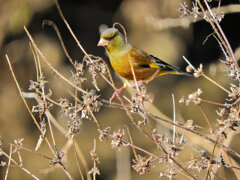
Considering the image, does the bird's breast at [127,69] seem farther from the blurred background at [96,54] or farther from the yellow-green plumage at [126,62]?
the blurred background at [96,54]

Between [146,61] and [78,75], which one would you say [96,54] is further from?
[78,75]

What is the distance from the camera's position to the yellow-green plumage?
115 inches

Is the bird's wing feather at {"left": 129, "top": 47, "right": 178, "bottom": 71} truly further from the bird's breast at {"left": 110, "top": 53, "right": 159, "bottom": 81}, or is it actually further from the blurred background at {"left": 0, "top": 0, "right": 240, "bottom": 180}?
the blurred background at {"left": 0, "top": 0, "right": 240, "bottom": 180}

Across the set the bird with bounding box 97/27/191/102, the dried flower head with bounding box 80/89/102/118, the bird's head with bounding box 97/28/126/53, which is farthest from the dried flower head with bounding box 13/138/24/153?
the bird's head with bounding box 97/28/126/53

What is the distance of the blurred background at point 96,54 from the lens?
20.9 ft

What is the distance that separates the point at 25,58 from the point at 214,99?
3506 millimetres

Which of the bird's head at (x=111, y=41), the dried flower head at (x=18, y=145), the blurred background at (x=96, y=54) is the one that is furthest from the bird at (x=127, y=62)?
the blurred background at (x=96, y=54)

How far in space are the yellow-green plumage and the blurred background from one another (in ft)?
9.59

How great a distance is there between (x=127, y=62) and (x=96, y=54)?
391cm

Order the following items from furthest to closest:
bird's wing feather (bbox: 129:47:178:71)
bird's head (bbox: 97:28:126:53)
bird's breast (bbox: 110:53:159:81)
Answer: bird's wing feather (bbox: 129:47:178:71) → bird's head (bbox: 97:28:126:53) → bird's breast (bbox: 110:53:159:81)

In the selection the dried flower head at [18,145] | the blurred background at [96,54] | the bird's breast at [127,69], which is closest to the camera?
the dried flower head at [18,145]

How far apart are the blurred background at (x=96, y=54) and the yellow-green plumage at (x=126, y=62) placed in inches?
115

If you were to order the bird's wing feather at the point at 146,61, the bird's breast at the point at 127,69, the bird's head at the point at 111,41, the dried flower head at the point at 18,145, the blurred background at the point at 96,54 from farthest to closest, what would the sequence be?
the blurred background at the point at 96,54
the bird's wing feather at the point at 146,61
the bird's head at the point at 111,41
the bird's breast at the point at 127,69
the dried flower head at the point at 18,145

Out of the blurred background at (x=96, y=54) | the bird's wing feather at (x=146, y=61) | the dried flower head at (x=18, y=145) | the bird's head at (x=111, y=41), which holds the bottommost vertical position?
the blurred background at (x=96, y=54)
